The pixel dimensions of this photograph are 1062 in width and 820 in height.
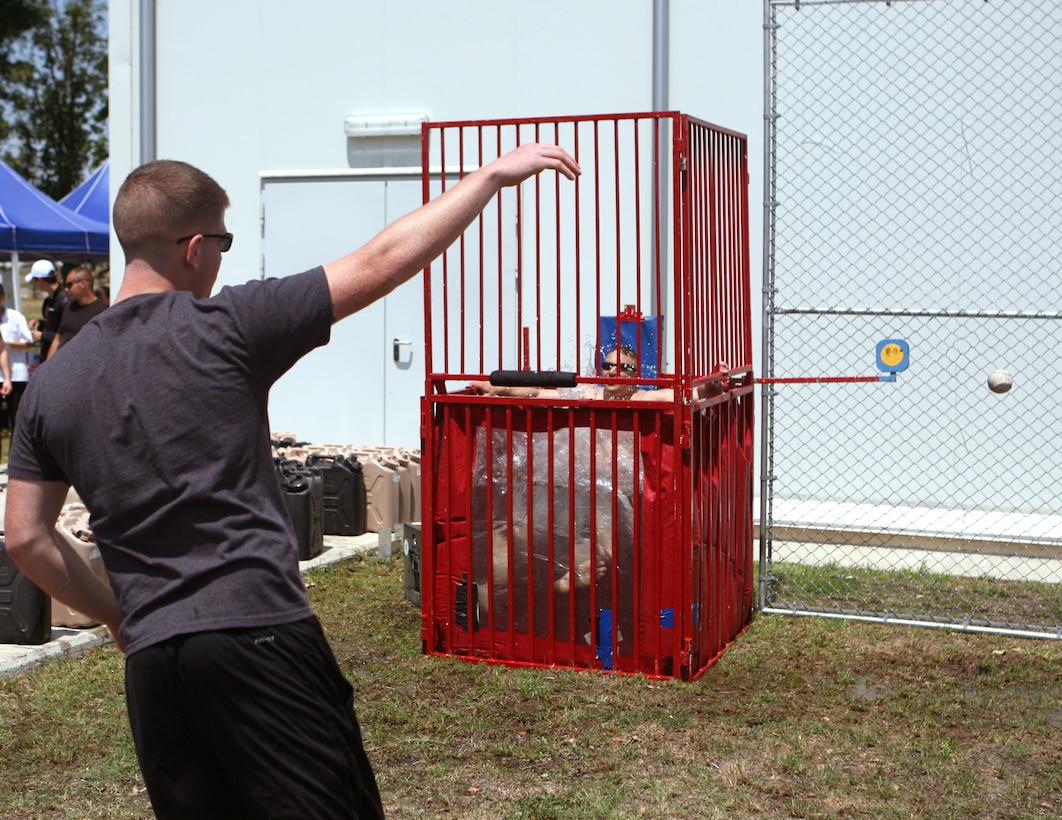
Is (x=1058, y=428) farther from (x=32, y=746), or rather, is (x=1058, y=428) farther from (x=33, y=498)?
(x=33, y=498)

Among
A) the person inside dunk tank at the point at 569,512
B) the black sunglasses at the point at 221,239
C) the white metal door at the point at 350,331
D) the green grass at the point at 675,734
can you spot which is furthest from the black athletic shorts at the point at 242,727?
the white metal door at the point at 350,331

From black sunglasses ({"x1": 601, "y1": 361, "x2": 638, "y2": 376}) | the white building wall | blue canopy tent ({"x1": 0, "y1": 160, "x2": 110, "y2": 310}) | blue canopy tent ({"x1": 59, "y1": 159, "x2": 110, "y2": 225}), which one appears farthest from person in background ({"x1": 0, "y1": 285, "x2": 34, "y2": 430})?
black sunglasses ({"x1": 601, "y1": 361, "x2": 638, "y2": 376})

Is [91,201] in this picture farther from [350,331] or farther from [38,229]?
[350,331]

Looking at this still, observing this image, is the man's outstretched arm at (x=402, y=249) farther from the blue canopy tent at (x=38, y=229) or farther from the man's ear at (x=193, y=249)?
the blue canopy tent at (x=38, y=229)

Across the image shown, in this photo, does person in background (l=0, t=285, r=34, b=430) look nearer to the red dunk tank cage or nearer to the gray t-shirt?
the red dunk tank cage

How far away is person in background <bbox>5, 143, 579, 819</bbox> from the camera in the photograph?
2.41 metres

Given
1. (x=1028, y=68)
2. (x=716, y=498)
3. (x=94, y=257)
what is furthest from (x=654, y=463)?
(x=94, y=257)

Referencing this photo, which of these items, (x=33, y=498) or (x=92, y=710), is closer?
(x=33, y=498)

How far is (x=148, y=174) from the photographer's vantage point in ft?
8.25

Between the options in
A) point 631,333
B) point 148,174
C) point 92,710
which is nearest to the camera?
point 148,174

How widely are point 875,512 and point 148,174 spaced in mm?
6696

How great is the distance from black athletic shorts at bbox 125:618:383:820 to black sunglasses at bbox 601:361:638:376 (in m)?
3.73

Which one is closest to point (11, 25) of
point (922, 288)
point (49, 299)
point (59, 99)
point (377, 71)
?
point (59, 99)

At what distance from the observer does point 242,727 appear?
245 cm
